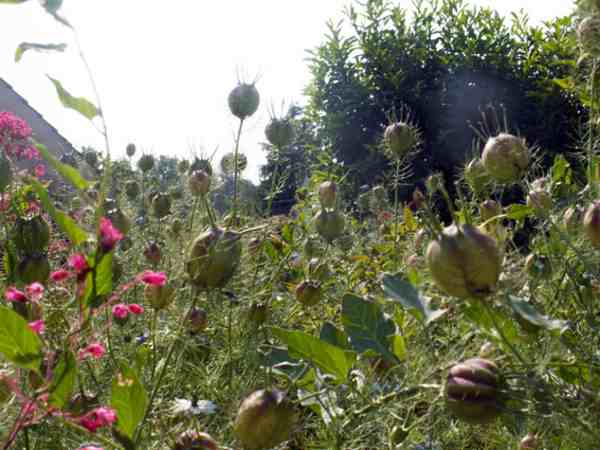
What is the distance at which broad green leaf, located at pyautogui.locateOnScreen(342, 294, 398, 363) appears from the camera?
0.47m

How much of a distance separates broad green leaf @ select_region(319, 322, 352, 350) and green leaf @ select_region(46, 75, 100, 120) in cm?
27

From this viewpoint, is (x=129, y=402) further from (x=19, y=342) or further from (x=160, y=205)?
(x=160, y=205)

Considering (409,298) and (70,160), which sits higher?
(70,160)

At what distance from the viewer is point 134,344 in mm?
851

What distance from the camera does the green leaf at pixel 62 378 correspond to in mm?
374

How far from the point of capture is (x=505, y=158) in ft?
2.08

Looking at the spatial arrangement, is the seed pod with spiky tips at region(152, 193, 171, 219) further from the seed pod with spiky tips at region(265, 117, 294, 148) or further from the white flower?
the white flower

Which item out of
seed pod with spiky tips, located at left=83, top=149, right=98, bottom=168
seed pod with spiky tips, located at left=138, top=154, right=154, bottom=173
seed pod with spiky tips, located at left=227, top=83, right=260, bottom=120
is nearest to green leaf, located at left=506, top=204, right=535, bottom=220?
seed pod with spiky tips, located at left=227, top=83, right=260, bottom=120

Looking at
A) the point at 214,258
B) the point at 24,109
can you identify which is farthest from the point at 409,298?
the point at 24,109

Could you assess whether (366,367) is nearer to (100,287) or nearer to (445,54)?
(100,287)

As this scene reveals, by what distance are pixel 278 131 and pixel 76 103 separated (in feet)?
2.62

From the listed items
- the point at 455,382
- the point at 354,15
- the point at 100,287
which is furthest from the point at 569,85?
the point at 354,15

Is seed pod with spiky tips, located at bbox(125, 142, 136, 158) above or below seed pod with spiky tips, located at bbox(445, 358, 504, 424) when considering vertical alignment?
above

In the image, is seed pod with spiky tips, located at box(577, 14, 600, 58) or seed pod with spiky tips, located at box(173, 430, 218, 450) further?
seed pod with spiky tips, located at box(577, 14, 600, 58)
